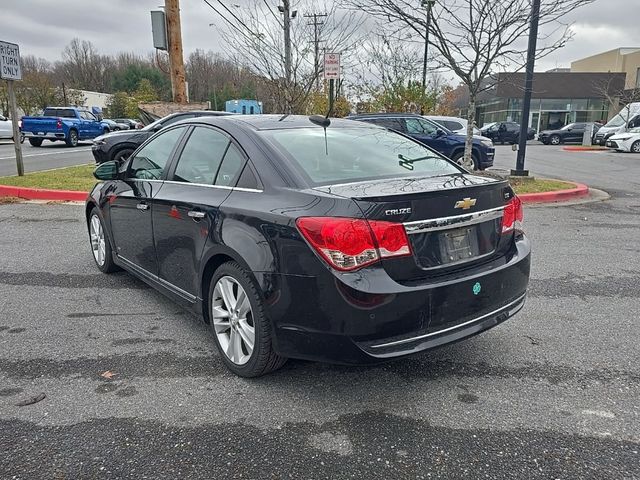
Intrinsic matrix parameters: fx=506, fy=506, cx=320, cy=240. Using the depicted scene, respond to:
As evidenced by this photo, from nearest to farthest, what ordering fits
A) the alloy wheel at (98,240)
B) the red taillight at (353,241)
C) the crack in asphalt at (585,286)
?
the red taillight at (353,241) → the crack in asphalt at (585,286) → the alloy wheel at (98,240)

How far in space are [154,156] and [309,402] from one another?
2499 millimetres

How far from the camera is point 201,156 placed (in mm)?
3645

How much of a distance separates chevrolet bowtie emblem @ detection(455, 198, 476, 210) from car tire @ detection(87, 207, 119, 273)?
3.41 m

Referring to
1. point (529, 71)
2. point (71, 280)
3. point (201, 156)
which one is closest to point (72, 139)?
point (529, 71)

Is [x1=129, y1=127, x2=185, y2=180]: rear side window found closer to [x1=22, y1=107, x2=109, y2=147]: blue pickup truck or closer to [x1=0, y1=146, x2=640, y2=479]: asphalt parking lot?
[x1=0, y1=146, x2=640, y2=479]: asphalt parking lot

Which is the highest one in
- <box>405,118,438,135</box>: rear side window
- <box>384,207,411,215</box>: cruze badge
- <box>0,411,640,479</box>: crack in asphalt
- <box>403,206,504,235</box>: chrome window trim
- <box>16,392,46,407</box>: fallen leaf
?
<box>405,118,438,135</box>: rear side window

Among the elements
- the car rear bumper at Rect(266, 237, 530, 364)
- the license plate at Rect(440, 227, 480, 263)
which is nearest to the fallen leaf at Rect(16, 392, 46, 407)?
the car rear bumper at Rect(266, 237, 530, 364)

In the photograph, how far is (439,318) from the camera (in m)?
2.69

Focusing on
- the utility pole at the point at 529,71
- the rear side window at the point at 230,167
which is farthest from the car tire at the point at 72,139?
the rear side window at the point at 230,167

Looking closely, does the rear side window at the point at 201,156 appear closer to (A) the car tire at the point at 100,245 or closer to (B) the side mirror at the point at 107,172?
(B) the side mirror at the point at 107,172

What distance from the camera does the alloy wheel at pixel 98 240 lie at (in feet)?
16.5

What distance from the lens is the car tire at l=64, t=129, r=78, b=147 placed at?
25206 mm

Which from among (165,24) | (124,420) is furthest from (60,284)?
(165,24)

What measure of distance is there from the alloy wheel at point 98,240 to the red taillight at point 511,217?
373cm
